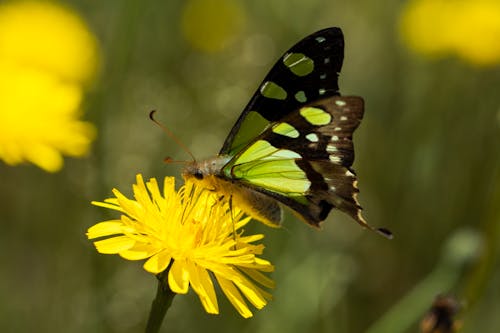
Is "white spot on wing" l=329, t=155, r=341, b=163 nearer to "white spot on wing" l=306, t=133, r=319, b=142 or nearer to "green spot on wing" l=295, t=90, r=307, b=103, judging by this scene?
"white spot on wing" l=306, t=133, r=319, b=142

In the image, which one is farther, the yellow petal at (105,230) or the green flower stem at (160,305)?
the yellow petal at (105,230)

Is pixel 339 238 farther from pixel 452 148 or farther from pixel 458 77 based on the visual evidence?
pixel 458 77

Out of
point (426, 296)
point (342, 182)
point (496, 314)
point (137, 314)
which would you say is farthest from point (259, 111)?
point (496, 314)

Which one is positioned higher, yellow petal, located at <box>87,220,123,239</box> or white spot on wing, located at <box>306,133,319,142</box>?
white spot on wing, located at <box>306,133,319,142</box>

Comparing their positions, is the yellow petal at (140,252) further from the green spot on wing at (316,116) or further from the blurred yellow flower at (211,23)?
the blurred yellow flower at (211,23)

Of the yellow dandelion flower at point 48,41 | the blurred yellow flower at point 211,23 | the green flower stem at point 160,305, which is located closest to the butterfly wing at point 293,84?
the green flower stem at point 160,305

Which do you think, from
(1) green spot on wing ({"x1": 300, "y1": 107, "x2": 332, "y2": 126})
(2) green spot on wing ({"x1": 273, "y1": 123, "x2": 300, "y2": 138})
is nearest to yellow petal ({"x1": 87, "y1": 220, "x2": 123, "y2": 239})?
(2) green spot on wing ({"x1": 273, "y1": 123, "x2": 300, "y2": 138})

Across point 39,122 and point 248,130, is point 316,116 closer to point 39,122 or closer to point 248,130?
point 248,130
